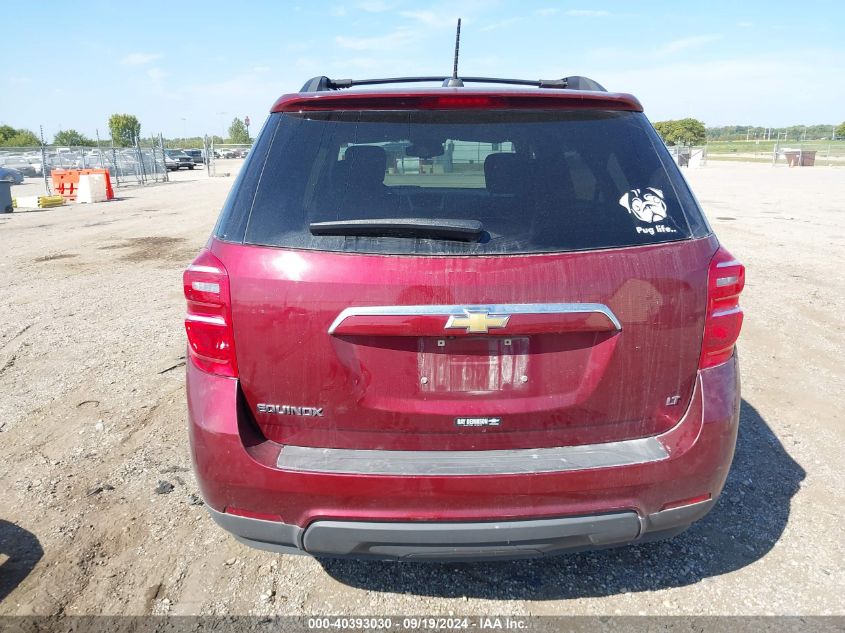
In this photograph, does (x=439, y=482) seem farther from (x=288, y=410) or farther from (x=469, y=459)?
(x=288, y=410)

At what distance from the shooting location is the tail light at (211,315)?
205 centimetres

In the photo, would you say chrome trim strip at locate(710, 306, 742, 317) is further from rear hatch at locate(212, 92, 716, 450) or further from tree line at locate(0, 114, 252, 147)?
tree line at locate(0, 114, 252, 147)

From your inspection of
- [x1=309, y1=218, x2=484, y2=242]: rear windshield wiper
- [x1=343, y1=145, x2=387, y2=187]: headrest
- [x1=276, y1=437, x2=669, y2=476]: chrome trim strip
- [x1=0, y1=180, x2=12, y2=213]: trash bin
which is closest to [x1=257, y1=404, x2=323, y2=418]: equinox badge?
[x1=276, y1=437, x2=669, y2=476]: chrome trim strip

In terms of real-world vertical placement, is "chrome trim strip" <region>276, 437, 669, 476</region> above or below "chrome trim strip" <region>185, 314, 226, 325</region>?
below

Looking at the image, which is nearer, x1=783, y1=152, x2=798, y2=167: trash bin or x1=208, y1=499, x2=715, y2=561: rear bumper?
x1=208, y1=499, x2=715, y2=561: rear bumper

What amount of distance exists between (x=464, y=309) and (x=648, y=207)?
782 mm

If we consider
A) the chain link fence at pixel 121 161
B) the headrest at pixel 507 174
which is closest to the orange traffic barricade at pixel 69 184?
the chain link fence at pixel 121 161

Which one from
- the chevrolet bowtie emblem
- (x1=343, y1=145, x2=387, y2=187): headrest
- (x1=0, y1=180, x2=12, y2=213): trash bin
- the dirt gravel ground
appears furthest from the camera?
(x1=0, y1=180, x2=12, y2=213): trash bin

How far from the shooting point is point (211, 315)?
208cm

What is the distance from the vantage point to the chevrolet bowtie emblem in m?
1.93

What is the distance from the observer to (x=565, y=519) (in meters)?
2.04

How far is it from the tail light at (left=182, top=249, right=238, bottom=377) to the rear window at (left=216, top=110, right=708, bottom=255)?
0.15 metres

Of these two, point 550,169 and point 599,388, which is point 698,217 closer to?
point 550,169

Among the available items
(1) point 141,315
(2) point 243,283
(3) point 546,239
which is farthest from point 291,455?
(1) point 141,315
